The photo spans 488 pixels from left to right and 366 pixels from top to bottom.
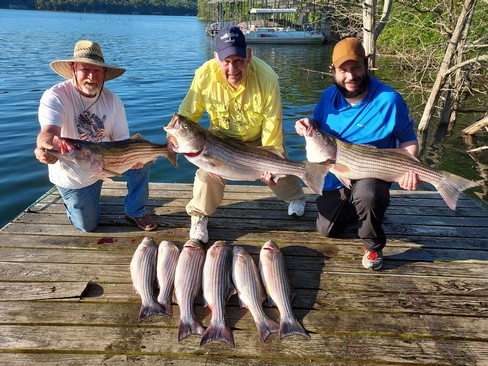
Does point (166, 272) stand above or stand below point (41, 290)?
above

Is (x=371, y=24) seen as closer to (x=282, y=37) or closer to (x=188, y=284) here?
(x=188, y=284)

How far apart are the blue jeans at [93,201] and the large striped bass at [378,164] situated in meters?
2.17

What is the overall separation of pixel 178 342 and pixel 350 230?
2612mm

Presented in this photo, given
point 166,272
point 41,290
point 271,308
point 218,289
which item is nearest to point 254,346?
point 271,308

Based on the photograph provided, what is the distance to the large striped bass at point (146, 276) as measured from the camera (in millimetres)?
3271

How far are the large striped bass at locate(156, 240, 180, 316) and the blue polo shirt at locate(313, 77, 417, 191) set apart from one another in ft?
6.74

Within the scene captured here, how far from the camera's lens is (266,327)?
3.10m

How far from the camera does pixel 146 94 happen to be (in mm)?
16688

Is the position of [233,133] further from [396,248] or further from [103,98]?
[396,248]

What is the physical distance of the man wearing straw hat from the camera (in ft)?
12.7

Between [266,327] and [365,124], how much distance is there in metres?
2.35

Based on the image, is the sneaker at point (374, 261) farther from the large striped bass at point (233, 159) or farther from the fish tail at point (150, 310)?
the fish tail at point (150, 310)

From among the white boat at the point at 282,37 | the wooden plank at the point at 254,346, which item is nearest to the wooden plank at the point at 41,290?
the wooden plank at the point at 254,346

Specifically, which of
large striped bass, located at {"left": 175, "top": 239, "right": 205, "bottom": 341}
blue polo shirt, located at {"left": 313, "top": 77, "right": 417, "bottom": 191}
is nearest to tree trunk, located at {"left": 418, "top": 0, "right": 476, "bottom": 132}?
blue polo shirt, located at {"left": 313, "top": 77, "right": 417, "bottom": 191}
